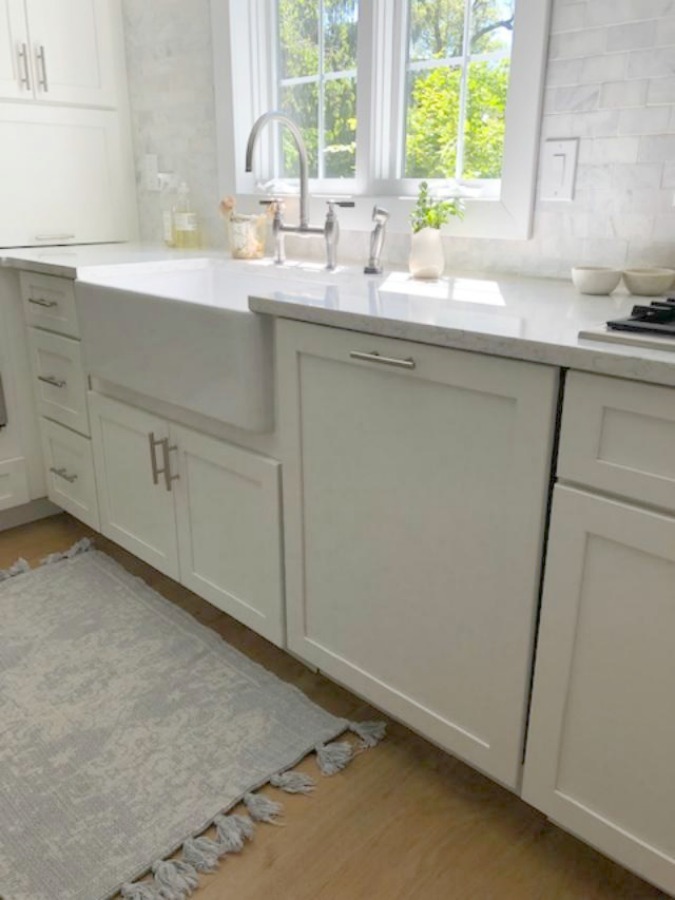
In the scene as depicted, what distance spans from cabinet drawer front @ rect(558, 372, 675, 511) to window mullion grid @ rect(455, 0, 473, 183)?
1.19 m

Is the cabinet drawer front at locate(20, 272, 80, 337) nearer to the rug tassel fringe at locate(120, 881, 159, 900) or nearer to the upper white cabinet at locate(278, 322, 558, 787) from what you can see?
the upper white cabinet at locate(278, 322, 558, 787)

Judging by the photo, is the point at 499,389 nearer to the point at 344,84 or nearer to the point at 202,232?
the point at 344,84

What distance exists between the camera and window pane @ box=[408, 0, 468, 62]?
6.30 feet

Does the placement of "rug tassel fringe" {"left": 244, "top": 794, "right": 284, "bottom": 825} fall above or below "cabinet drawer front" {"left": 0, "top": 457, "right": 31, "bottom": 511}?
below

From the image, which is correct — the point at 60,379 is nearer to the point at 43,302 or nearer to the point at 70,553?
the point at 43,302

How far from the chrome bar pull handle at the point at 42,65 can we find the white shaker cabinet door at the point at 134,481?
3.97 ft

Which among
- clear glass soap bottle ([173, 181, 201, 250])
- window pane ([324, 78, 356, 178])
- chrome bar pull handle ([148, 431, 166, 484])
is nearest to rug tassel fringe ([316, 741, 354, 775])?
chrome bar pull handle ([148, 431, 166, 484])

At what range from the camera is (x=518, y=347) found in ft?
3.41

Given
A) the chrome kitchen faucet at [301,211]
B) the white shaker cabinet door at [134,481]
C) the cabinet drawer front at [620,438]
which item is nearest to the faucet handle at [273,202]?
the chrome kitchen faucet at [301,211]

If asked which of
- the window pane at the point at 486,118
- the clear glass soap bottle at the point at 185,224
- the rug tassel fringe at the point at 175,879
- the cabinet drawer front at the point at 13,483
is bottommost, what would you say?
the rug tassel fringe at the point at 175,879

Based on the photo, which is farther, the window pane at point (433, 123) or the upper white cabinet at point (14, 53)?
the upper white cabinet at point (14, 53)

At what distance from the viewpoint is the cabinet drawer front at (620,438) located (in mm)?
940

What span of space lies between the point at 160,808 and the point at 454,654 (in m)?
0.64

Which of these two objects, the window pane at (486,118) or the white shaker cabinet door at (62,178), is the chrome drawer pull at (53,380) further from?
the window pane at (486,118)
